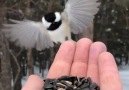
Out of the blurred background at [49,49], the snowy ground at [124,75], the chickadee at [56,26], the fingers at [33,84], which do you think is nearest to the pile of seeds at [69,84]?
the fingers at [33,84]

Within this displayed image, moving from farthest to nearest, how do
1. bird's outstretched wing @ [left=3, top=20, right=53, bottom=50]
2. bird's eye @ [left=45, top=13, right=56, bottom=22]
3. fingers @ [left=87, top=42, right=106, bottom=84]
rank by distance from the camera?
bird's outstretched wing @ [left=3, top=20, right=53, bottom=50], bird's eye @ [left=45, top=13, right=56, bottom=22], fingers @ [left=87, top=42, right=106, bottom=84]

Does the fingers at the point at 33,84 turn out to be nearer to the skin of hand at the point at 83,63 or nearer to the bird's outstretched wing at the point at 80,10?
the skin of hand at the point at 83,63

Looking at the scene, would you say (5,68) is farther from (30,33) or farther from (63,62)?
(63,62)

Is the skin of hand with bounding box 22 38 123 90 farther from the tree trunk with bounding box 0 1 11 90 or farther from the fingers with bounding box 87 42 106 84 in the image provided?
the tree trunk with bounding box 0 1 11 90

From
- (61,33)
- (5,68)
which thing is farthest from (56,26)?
(5,68)

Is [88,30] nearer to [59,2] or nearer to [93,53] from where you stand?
[59,2]

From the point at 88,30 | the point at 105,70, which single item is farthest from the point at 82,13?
the point at 105,70

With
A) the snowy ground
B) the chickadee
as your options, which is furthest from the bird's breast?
the snowy ground
